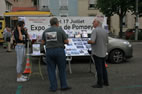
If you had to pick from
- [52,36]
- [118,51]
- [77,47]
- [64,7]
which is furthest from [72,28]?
[64,7]

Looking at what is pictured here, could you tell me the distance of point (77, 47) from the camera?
7816mm

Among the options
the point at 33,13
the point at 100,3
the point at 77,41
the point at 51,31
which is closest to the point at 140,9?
the point at 100,3

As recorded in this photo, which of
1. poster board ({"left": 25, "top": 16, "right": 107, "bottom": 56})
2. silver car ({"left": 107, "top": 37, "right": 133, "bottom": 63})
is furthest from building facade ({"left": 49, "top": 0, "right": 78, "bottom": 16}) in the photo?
poster board ({"left": 25, "top": 16, "right": 107, "bottom": 56})

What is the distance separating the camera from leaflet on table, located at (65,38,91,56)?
760 cm

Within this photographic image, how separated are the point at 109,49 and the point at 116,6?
15.9m

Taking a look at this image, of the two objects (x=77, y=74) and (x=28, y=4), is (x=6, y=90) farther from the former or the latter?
(x=28, y=4)

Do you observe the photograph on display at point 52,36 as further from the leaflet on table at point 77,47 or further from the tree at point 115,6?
the tree at point 115,6

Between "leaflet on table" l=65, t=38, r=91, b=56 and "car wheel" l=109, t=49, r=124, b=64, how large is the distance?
2267mm

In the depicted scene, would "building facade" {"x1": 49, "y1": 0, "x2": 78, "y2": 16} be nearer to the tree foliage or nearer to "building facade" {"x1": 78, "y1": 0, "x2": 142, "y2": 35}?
"building facade" {"x1": 78, "y1": 0, "x2": 142, "y2": 35}

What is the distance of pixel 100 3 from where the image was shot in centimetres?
2611

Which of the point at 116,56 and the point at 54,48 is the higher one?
the point at 54,48

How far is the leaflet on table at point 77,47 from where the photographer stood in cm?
760

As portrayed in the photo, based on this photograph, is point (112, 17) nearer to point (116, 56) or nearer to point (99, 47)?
point (116, 56)

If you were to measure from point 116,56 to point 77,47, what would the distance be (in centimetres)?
278
